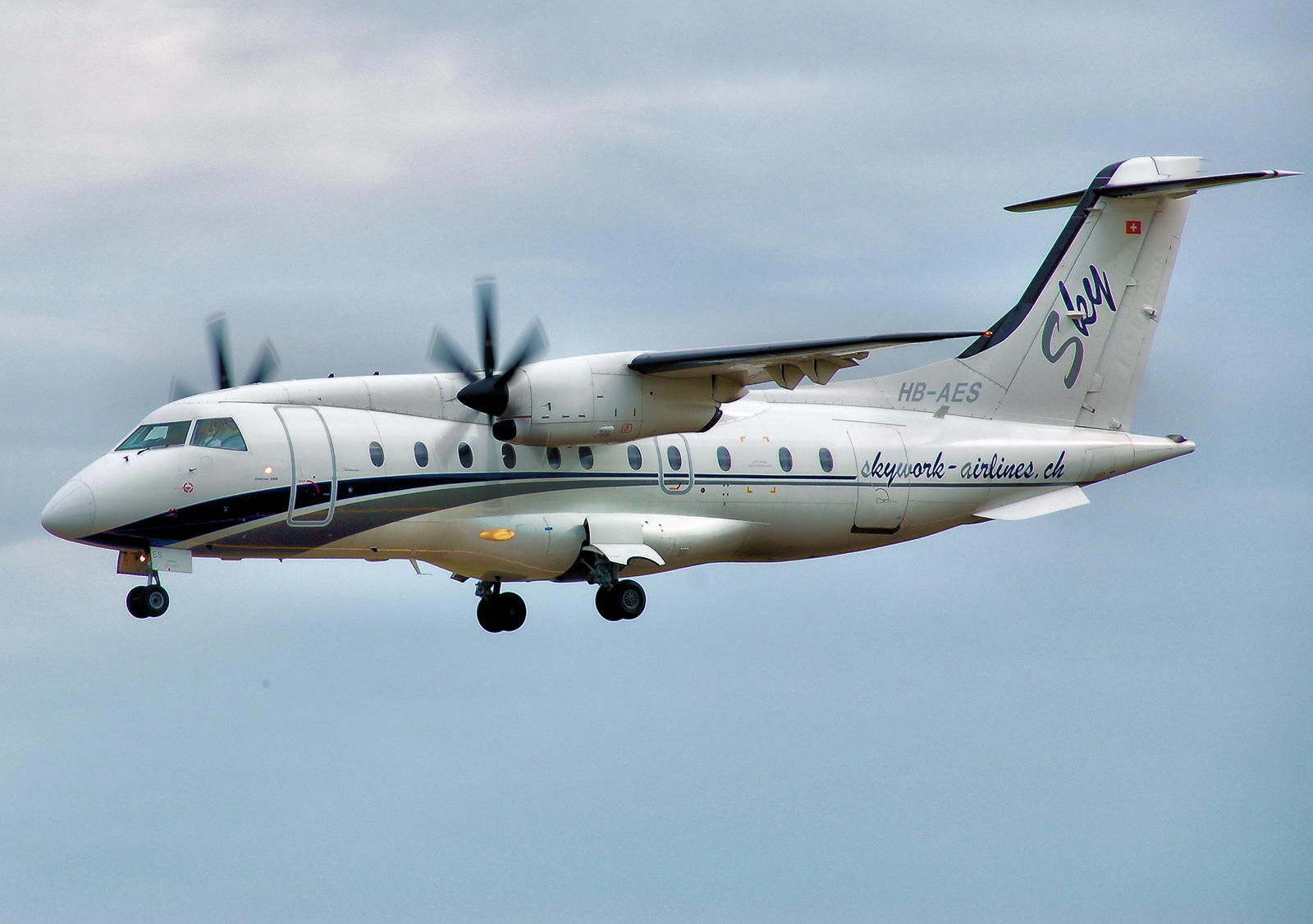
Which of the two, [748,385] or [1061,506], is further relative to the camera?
[1061,506]

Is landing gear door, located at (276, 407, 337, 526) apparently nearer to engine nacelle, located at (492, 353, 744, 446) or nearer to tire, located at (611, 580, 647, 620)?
engine nacelle, located at (492, 353, 744, 446)

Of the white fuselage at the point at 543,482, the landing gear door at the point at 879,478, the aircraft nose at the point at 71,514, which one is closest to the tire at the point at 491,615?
the white fuselage at the point at 543,482

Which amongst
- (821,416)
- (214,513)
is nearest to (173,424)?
(214,513)

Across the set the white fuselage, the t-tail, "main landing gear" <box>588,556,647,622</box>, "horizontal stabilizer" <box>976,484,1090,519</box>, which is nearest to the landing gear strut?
the white fuselage

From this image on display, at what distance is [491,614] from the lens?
24125 mm

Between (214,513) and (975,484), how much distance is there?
12.0 m

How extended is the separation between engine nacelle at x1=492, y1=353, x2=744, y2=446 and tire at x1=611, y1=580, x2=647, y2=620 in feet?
7.23

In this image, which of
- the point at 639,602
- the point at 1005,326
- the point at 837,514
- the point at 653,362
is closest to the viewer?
the point at 653,362

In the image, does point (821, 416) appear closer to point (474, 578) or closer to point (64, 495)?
point (474, 578)

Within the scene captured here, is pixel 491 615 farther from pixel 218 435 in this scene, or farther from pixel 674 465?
pixel 218 435

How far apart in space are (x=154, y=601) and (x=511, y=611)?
5855mm

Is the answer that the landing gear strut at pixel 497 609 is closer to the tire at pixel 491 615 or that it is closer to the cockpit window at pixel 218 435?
the tire at pixel 491 615

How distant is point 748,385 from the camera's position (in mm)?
22688

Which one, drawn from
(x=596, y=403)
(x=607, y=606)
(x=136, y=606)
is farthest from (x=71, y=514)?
(x=607, y=606)
